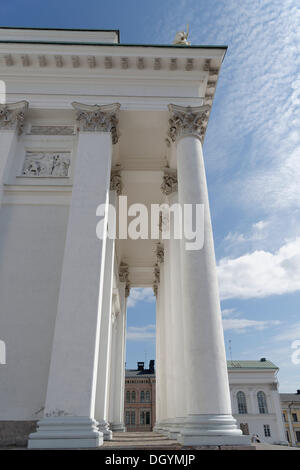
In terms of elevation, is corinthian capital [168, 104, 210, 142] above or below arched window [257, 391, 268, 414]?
above

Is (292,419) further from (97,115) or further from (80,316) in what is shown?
(97,115)

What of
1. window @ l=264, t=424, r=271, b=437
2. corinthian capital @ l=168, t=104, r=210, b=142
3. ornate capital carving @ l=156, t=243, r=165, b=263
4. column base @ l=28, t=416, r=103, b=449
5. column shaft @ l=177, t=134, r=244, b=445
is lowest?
window @ l=264, t=424, r=271, b=437

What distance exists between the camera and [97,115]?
45.4 ft

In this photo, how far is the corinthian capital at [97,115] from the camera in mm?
13703

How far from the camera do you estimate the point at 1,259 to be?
11844 mm

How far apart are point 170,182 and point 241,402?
75741mm

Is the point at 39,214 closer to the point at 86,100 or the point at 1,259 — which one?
the point at 1,259

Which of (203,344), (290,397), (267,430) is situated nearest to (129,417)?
(267,430)

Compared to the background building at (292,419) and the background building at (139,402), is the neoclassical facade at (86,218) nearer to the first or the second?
the background building at (139,402)

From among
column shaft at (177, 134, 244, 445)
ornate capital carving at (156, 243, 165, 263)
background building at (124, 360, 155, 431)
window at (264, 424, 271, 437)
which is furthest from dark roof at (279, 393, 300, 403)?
column shaft at (177, 134, 244, 445)

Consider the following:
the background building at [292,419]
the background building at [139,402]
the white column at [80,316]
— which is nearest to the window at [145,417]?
the background building at [139,402]

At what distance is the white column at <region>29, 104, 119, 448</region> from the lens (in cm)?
848

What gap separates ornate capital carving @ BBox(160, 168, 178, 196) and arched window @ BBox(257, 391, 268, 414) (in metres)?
76.7

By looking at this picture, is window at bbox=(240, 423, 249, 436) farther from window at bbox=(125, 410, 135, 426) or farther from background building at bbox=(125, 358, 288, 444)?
window at bbox=(125, 410, 135, 426)
